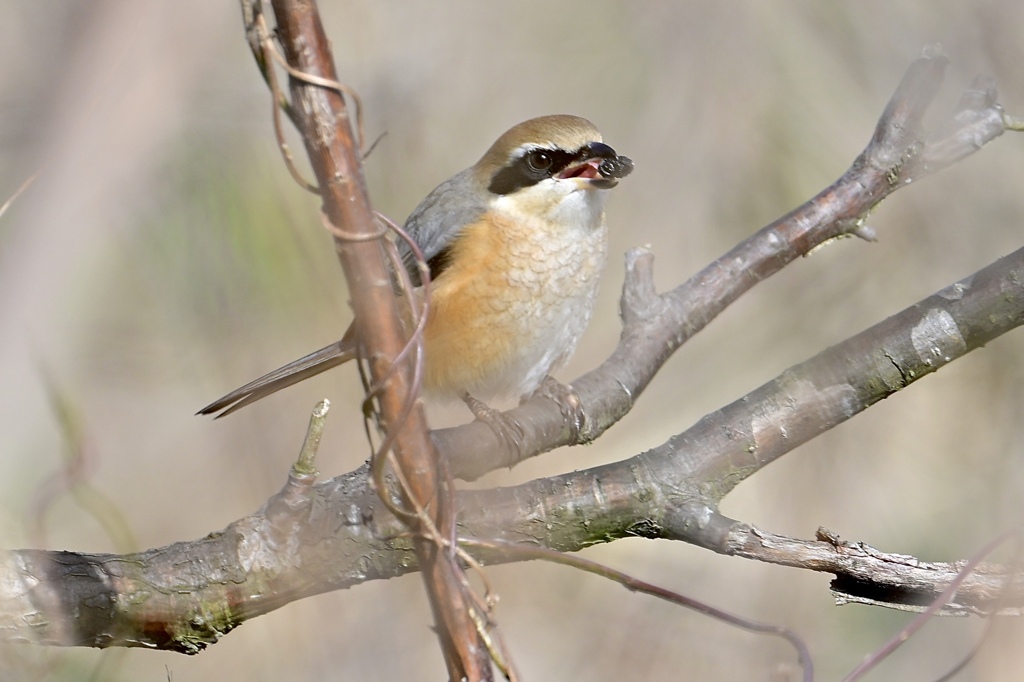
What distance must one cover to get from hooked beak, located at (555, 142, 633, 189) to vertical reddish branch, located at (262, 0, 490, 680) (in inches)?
53.0

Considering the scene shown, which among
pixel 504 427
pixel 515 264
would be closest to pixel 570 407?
pixel 504 427

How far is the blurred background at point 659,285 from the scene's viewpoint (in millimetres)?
2898

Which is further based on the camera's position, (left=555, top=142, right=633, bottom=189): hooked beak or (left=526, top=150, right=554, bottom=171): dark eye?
(left=526, top=150, right=554, bottom=171): dark eye

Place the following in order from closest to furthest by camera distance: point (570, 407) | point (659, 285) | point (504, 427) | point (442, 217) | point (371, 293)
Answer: point (371, 293) → point (504, 427) → point (570, 407) → point (442, 217) → point (659, 285)

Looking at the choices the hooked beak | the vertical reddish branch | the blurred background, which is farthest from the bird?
the vertical reddish branch

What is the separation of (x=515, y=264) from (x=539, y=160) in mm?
318

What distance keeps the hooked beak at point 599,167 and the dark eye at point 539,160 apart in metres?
0.05

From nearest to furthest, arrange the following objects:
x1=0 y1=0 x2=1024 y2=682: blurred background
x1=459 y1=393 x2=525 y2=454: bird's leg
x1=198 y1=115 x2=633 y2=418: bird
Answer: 1. x1=459 y1=393 x2=525 y2=454: bird's leg
2. x1=198 y1=115 x2=633 y2=418: bird
3. x1=0 y1=0 x2=1024 y2=682: blurred background

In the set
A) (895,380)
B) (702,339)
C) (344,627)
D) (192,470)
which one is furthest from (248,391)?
(702,339)

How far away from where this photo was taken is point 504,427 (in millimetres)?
2322

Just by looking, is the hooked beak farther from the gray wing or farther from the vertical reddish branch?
the vertical reddish branch

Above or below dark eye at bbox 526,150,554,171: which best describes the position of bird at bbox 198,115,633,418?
below

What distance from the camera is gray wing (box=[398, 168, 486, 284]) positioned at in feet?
8.36

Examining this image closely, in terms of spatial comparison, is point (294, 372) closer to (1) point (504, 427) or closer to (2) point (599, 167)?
(1) point (504, 427)
